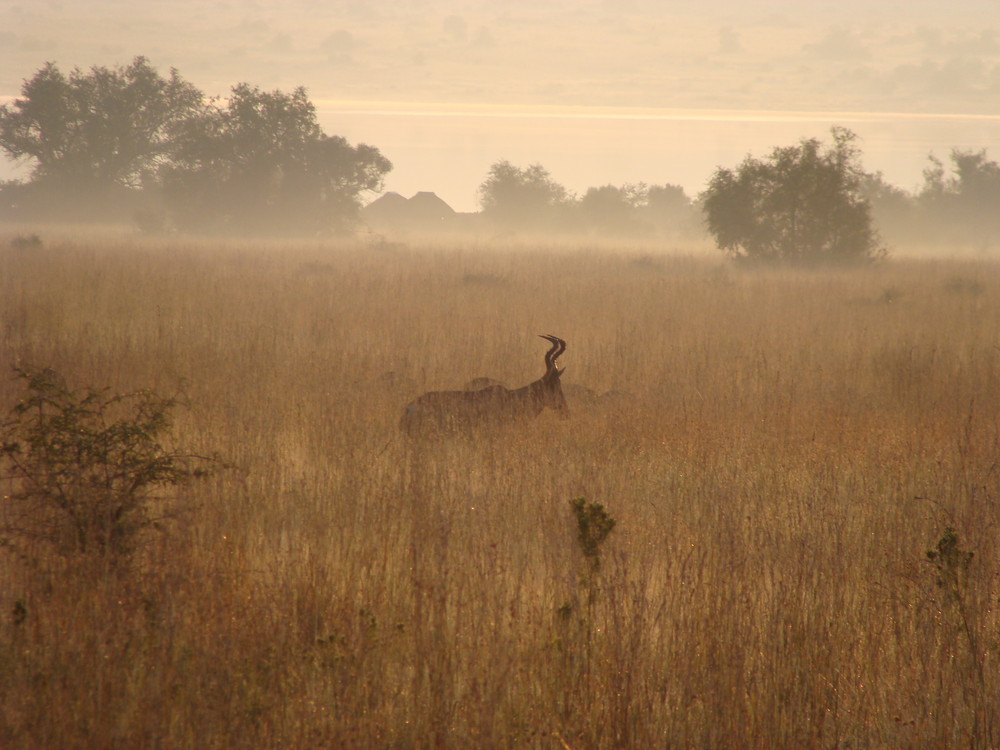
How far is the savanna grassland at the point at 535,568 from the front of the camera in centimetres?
258

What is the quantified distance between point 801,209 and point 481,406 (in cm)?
1981

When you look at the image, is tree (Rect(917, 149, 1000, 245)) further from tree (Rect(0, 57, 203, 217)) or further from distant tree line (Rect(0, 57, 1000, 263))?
tree (Rect(0, 57, 203, 217))

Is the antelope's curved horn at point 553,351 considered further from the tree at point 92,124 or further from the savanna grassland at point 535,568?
the tree at point 92,124

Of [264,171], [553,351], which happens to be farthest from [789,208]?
[264,171]

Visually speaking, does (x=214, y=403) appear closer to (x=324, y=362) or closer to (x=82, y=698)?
(x=324, y=362)

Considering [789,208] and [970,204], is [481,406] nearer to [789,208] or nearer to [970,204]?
[789,208]

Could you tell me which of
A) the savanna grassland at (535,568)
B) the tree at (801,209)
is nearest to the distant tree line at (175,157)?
the tree at (801,209)

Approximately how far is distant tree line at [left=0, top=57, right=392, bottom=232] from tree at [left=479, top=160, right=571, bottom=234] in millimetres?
15387

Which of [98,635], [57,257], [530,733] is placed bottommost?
[530,733]

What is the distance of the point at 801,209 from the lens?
2341 centimetres

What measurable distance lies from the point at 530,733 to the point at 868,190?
48.8 meters

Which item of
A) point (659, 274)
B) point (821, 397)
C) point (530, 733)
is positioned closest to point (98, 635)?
point (530, 733)

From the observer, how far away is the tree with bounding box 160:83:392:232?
3938 cm

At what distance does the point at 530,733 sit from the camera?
253cm
